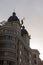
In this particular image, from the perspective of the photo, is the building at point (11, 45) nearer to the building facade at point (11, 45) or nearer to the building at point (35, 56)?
the building facade at point (11, 45)

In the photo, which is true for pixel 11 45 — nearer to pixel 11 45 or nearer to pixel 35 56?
pixel 11 45

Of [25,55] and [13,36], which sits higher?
[13,36]

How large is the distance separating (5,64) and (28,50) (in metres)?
28.4

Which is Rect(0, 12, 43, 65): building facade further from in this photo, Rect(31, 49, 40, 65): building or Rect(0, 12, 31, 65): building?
Rect(31, 49, 40, 65): building

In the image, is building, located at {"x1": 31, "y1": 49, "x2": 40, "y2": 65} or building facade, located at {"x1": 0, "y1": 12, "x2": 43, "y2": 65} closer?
building facade, located at {"x1": 0, "y1": 12, "x2": 43, "y2": 65}

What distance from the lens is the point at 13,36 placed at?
103m

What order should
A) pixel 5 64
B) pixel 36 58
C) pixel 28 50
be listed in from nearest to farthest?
pixel 5 64, pixel 28 50, pixel 36 58

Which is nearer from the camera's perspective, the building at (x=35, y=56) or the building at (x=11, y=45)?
the building at (x=11, y=45)

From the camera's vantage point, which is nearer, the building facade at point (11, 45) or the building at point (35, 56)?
the building facade at point (11, 45)

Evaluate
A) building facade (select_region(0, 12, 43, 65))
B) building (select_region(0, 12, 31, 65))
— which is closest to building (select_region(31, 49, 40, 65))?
building facade (select_region(0, 12, 43, 65))

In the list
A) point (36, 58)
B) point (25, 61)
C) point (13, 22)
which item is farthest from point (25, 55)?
point (36, 58)

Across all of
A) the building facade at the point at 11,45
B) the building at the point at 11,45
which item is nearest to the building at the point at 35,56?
the building facade at the point at 11,45

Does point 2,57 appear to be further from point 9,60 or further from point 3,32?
point 3,32

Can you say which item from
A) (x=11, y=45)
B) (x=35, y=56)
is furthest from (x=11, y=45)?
(x=35, y=56)
